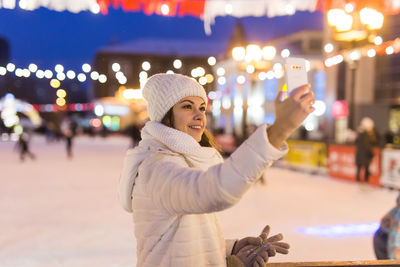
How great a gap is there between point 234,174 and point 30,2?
6.59 metres

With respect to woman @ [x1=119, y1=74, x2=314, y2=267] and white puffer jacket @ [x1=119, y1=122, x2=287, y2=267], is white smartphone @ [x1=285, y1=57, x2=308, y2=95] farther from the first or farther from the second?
white puffer jacket @ [x1=119, y1=122, x2=287, y2=267]

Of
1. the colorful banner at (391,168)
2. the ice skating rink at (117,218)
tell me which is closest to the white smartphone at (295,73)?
the ice skating rink at (117,218)

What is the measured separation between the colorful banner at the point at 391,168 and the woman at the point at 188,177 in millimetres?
9007

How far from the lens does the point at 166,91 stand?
1466mm

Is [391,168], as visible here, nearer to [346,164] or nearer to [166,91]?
[346,164]

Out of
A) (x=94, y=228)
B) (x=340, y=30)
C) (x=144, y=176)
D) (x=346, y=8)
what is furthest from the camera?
(x=340, y=30)

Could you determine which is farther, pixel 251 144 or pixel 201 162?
pixel 201 162

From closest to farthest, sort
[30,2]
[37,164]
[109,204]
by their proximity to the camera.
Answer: [30,2], [109,204], [37,164]

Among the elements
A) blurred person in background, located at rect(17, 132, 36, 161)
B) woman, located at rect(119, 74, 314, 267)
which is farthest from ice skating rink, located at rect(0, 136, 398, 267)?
blurred person in background, located at rect(17, 132, 36, 161)

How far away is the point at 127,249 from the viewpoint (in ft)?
15.1

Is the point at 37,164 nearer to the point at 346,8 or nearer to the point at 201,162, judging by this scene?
the point at 346,8

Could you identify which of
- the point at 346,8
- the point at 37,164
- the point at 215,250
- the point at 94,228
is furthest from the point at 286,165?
the point at 215,250

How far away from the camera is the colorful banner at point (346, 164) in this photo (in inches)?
403

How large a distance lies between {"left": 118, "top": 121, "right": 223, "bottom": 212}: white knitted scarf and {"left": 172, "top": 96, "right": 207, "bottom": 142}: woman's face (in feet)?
0.23
